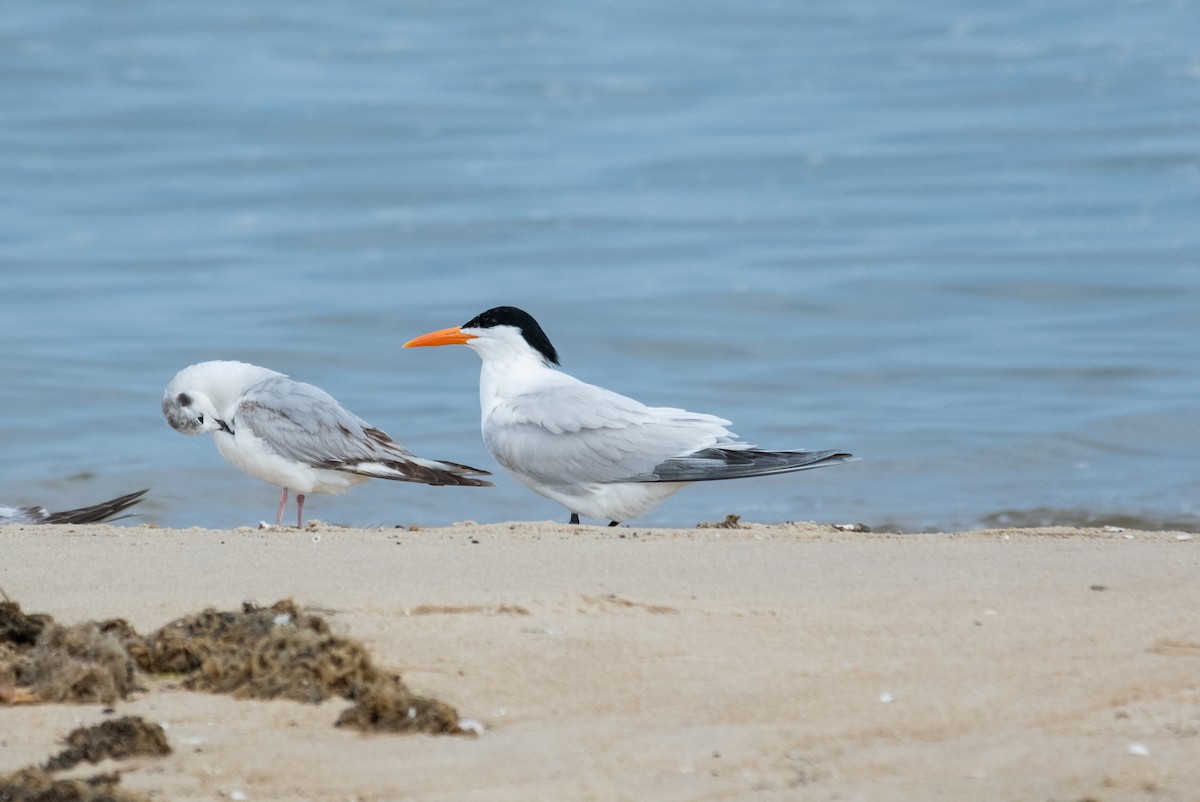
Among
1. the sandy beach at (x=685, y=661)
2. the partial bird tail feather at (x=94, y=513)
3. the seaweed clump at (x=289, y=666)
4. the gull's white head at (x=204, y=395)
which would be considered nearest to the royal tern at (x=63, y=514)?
the partial bird tail feather at (x=94, y=513)

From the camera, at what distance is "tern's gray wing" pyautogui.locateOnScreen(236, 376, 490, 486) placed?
22.0 ft

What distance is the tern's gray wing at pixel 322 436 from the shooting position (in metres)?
6.71

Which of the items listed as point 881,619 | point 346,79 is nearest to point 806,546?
point 881,619

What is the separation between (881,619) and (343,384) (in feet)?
25.8

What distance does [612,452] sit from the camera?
6.68 meters

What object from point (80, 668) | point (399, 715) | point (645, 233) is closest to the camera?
point (399, 715)

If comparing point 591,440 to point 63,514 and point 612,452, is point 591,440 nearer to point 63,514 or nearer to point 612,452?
point 612,452

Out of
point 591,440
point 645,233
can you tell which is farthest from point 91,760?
point 645,233

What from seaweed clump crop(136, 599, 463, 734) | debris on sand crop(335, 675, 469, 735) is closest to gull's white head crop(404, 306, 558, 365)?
seaweed clump crop(136, 599, 463, 734)

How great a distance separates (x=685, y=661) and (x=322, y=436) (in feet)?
10.3

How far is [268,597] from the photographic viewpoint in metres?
4.55

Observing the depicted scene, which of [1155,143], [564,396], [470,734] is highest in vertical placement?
[1155,143]

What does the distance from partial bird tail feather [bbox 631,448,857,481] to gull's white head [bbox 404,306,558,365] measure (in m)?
0.87

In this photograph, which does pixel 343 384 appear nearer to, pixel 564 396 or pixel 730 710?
pixel 564 396
